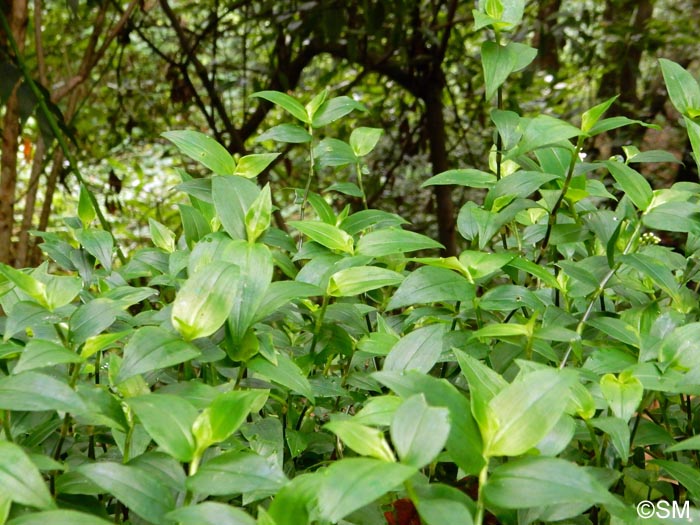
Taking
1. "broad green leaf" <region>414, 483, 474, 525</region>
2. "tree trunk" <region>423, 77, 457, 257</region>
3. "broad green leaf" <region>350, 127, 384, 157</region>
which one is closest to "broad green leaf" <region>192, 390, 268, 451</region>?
"broad green leaf" <region>414, 483, 474, 525</region>

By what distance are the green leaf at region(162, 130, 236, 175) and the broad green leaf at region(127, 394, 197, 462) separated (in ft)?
0.87

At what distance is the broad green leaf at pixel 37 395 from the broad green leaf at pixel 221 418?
0.21ft

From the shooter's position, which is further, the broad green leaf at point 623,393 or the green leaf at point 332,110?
the green leaf at point 332,110

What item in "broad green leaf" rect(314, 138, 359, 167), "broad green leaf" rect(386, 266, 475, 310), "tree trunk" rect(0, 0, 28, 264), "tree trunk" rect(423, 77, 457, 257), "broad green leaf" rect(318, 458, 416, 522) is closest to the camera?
"broad green leaf" rect(318, 458, 416, 522)

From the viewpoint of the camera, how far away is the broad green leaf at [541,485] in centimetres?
35

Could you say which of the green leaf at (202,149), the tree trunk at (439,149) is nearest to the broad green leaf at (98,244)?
the green leaf at (202,149)

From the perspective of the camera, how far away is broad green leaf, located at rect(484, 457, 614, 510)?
35cm

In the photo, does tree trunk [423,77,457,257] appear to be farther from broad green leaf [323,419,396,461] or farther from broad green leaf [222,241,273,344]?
broad green leaf [323,419,396,461]

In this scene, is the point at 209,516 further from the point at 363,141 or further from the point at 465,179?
the point at 363,141

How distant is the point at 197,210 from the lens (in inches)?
27.3

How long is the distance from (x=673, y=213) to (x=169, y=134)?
414 mm

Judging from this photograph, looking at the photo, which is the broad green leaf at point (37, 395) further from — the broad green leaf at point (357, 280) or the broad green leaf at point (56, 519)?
the broad green leaf at point (357, 280)

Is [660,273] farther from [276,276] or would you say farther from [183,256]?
[276,276]

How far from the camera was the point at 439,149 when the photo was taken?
7.84 feet
